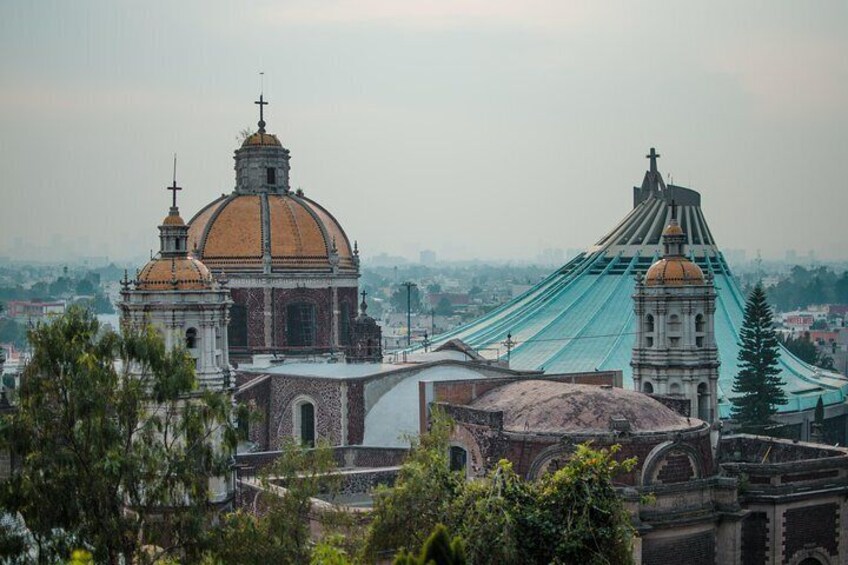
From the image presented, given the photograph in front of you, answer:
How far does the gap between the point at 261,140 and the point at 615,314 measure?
2420 cm

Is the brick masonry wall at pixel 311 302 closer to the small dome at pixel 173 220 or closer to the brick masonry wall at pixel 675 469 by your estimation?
the small dome at pixel 173 220

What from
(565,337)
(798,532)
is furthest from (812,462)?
(565,337)

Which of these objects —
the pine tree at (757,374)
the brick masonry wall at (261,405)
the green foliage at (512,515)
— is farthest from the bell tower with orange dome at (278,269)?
the pine tree at (757,374)

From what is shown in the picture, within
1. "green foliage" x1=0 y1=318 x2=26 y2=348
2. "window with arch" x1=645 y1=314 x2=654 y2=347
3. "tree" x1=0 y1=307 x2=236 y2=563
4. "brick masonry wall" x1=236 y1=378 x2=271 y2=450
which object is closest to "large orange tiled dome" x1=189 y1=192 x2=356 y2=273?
"brick masonry wall" x1=236 y1=378 x2=271 y2=450

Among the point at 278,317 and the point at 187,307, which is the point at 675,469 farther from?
the point at 278,317

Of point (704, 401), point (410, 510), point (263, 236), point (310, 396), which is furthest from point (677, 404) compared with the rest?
point (263, 236)

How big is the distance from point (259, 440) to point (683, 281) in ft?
41.5

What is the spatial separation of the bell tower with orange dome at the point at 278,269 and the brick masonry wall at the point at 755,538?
1443cm

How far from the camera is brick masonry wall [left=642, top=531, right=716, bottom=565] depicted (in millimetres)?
28453

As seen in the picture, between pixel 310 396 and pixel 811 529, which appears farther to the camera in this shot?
pixel 310 396

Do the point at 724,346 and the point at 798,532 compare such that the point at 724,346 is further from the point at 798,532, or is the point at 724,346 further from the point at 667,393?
the point at 798,532

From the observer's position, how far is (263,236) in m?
40.9

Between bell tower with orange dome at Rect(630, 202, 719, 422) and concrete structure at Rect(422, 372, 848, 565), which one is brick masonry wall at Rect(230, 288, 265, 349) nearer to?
concrete structure at Rect(422, 372, 848, 565)

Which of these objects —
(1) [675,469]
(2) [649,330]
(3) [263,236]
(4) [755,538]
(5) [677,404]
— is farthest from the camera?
(3) [263,236]
